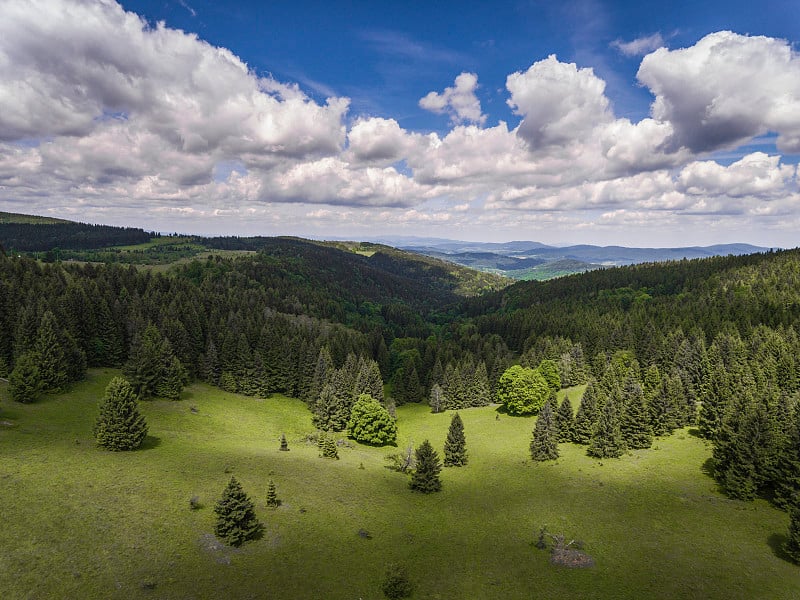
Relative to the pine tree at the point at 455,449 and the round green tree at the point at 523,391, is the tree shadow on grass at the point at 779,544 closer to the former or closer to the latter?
the pine tree at the point at 455,449

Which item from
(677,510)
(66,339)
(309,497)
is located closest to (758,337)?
(677,510)

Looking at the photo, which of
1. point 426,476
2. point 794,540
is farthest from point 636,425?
point 426,476

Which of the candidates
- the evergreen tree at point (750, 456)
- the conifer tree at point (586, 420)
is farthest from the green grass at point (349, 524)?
the conifer tree at point (586, 420)

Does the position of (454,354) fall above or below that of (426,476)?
above

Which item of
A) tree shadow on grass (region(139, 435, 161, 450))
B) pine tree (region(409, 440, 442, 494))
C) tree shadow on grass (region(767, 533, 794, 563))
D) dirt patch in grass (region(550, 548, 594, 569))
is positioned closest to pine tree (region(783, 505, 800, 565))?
tree shadow on grass (region(767, 533, 794, 563))

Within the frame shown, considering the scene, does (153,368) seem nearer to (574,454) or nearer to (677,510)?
(574,454)

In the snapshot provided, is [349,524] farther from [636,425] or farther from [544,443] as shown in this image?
[636,425]
